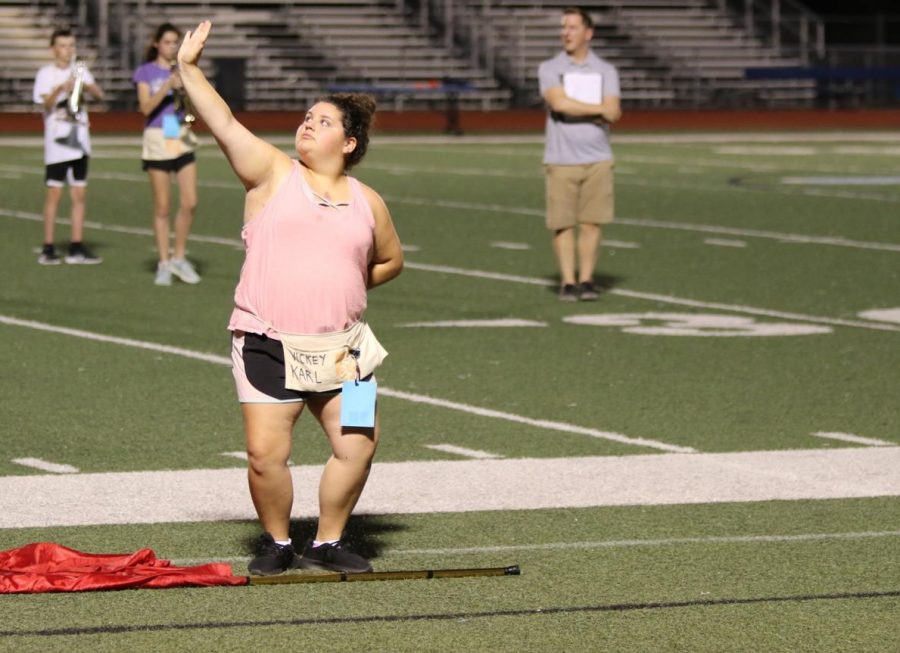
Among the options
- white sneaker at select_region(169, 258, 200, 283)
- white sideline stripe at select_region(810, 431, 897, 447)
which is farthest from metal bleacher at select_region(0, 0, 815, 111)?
white sideline stripe at select_region(810, 431, 897, 447)

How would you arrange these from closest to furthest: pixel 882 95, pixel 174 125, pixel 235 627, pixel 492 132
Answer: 1. pixel 235 627
2. pixel 174 125
3. pixel 492 132
4. pixel 882 95

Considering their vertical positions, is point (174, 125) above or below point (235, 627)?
above

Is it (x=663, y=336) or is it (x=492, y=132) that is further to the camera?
(x=492, y=132)

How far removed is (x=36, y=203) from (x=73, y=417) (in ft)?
44.0

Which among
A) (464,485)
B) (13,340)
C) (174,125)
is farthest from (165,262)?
(464,485)

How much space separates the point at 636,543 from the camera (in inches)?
280

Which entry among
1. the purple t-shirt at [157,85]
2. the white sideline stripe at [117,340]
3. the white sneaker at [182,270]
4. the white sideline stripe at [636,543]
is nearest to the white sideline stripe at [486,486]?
the white sideline stripe at [636,543]

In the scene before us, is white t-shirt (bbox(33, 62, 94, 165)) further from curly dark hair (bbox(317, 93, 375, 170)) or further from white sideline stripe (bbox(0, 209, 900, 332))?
curly dark hair (bbox(317, 93, 375, 170))

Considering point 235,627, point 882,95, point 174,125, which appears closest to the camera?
point 235,627

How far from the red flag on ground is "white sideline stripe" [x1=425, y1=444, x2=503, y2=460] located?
95.7 inches

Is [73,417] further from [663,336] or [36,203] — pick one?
[36,203]

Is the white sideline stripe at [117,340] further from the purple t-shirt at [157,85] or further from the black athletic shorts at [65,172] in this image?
the black athletic shorts at [65,172]

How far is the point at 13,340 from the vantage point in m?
12.4

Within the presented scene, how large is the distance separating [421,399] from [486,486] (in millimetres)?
2319
